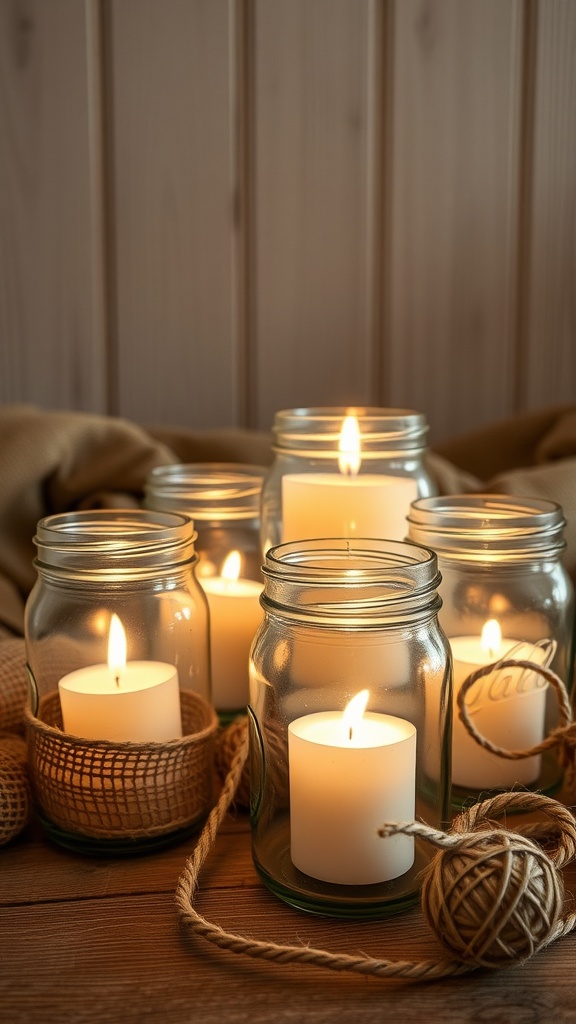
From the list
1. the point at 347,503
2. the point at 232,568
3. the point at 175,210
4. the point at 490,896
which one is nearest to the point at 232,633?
the point at 232,568

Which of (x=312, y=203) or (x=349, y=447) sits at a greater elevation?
(x=312, y=203)

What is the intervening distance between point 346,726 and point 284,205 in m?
0.84

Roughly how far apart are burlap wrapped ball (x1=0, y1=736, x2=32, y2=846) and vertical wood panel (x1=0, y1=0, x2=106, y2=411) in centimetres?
66

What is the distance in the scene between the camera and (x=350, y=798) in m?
0.53

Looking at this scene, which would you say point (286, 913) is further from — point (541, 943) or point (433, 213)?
point (433, 213)

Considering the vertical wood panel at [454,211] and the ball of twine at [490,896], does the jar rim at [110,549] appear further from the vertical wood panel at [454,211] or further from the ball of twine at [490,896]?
the vertical wood panel at [454,211]

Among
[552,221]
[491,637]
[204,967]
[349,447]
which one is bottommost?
[204,967]

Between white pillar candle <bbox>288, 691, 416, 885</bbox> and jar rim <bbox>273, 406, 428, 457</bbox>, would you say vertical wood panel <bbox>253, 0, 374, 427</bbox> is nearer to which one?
jar rim <bbox>273, 406, 428, 457</bbox>

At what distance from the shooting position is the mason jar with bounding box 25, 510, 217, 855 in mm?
597

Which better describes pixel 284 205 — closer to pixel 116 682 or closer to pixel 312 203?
pixel 312 203

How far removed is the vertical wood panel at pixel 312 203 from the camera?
46.5 inches

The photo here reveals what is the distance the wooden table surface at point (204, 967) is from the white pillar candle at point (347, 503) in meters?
0.24

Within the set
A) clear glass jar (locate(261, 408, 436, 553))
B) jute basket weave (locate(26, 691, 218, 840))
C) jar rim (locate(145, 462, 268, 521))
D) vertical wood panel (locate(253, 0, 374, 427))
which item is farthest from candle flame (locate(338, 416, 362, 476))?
vertical wood panel (locate(253, 0, 374, 427))

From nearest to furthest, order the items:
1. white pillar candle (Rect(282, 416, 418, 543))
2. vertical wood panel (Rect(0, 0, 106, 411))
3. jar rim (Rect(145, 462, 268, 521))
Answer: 1. white pillar candle (Rect(282, 416, 418, 543))
2. jar rim (Rect(145, 462, 268, 521))
3. vertical wood panel (Rect(0, 0, 106, 411))
